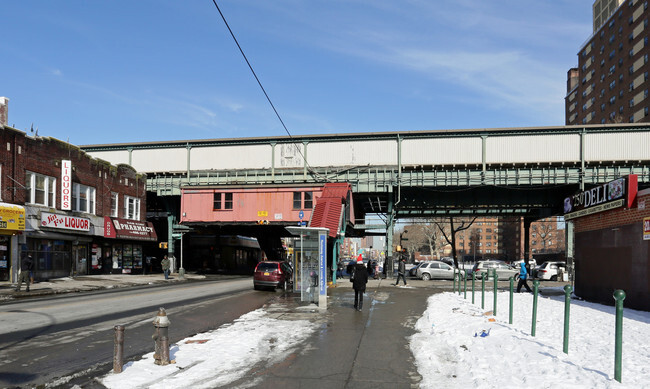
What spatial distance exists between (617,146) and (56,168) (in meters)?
41.4

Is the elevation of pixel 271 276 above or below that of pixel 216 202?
below

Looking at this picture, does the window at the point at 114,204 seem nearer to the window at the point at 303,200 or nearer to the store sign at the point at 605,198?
the window at the point at 303,200

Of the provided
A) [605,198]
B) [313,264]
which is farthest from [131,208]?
[605,198]

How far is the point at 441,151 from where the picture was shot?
4369 cm

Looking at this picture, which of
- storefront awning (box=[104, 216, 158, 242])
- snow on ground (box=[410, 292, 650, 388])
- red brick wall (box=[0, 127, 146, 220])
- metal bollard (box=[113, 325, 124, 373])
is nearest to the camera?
snow on ground (box=[410, 292, 650, 388])

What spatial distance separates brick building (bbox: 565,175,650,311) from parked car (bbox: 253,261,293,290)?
12831 mm

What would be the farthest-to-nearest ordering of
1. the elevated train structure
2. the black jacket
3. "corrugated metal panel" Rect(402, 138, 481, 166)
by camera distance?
"corrugated metal panel" Rect(402, 138, 481, 166) → the elevated train structure → the black jacket

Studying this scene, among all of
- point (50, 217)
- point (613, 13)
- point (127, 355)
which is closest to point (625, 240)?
point (127, 355)

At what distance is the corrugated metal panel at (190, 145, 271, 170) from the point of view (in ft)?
154

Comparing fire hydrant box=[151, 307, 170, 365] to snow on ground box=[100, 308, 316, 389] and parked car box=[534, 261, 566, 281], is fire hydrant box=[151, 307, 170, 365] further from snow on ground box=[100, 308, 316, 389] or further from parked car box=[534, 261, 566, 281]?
parked car box=[534, 261, 566, 281]

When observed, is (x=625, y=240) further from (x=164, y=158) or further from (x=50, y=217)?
(x=164, y=158)

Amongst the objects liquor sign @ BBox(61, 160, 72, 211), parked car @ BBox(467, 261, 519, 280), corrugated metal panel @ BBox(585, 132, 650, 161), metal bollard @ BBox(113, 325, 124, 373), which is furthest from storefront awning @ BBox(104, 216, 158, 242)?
corrugated metal panel @ BBox(585, 132, 650, 161)

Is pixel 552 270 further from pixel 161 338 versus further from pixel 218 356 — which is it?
pixel 161 338

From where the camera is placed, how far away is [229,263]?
6562 cm
